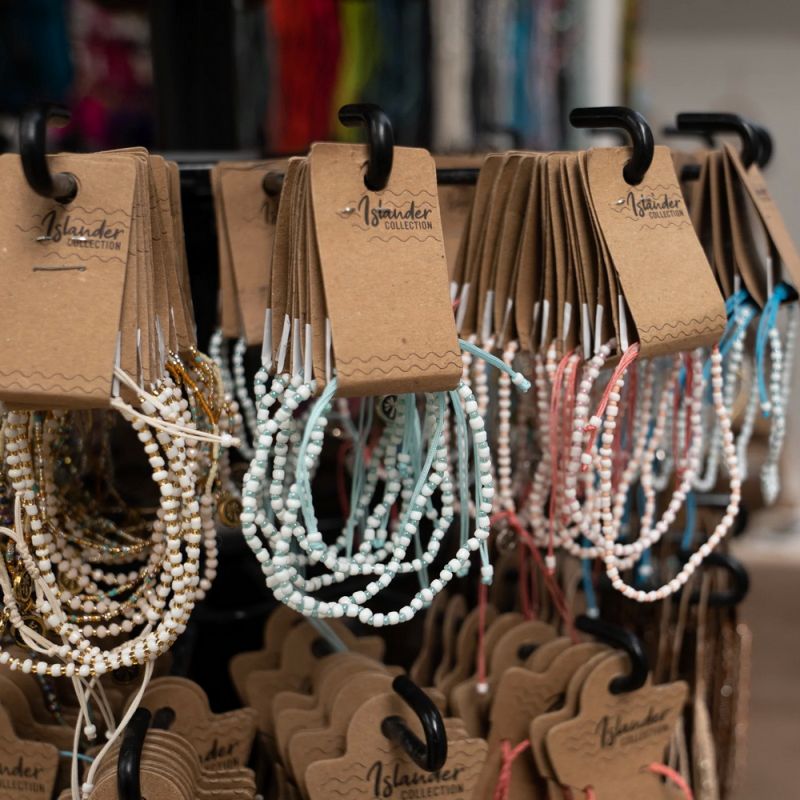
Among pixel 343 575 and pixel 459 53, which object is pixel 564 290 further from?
pixel 459 53

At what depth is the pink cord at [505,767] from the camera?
26.4 inches

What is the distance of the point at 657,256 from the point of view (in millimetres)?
554

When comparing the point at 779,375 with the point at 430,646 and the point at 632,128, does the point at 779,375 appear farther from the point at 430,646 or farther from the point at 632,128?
the point at 430,646

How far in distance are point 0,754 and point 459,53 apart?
138 centimetres

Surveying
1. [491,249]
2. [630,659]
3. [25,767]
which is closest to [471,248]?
[491,249]

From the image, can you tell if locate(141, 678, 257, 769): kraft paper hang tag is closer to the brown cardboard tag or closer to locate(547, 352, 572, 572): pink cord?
the brown cardboard tag

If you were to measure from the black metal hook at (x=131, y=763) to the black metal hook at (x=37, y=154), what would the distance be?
1.06 feet

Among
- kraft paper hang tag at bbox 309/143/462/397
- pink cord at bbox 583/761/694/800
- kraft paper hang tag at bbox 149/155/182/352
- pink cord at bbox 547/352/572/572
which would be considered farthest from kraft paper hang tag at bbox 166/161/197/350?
pink cord at bbox 583/761/694/800

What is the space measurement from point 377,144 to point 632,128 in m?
0.16

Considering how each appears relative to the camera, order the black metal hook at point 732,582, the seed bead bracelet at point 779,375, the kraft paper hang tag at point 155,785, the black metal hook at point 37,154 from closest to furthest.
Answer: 1. the black metal hook at point 37,154
2. the kraft paper hang tag at point 155,785
3. the seed bead bracelet at point 779,375
4. the black metal hook at point 732,582

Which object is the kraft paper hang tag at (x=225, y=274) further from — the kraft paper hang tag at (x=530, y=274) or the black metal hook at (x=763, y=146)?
the black metal hook at (x=763, y=146)

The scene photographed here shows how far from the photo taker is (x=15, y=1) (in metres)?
1.76

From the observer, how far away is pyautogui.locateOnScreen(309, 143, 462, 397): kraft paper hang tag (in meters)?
0.47

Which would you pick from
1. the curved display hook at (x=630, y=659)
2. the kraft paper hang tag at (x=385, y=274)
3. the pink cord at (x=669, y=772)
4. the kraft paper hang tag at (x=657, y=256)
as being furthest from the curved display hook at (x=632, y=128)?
the pink cord at (x=669, y=772)
